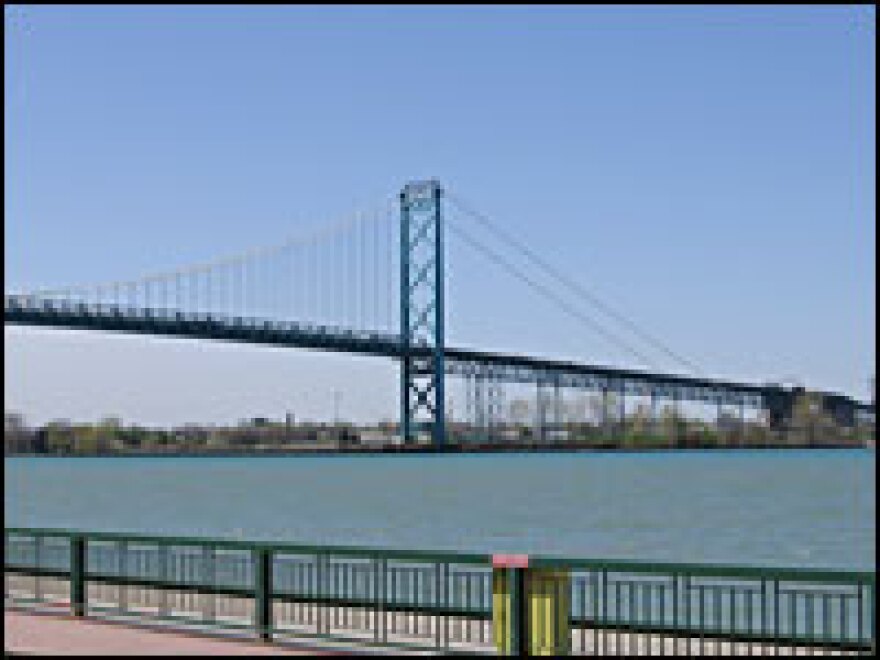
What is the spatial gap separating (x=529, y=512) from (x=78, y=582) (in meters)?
56.3

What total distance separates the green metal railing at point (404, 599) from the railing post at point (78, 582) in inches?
0.6

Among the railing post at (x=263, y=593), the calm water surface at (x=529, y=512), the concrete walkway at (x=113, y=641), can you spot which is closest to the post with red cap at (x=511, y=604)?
the concrete walkway at (x=113, y=641)

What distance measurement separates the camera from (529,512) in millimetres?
70812

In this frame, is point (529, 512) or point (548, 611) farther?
point (529, 512)

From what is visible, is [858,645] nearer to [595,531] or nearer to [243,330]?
[595,531]

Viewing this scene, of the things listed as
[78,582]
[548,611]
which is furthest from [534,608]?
[78,582]

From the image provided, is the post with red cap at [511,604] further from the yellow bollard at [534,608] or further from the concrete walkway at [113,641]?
the concrete walkway at [113,641]

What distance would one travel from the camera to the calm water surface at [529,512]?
5044cm

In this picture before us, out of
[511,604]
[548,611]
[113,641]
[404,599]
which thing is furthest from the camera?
[404,599]

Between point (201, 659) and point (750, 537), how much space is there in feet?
143

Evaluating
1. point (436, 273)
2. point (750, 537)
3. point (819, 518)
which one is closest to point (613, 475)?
point (436, 273)

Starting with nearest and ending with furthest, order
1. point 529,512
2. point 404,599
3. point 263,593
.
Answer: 1. point 263,593
2. point 404,599
3. point 529,512

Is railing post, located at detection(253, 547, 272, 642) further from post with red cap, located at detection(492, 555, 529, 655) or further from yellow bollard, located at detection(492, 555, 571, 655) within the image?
yellow bollard, located at detection(492, 555, 571, 655)

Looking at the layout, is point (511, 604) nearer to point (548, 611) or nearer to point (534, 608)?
point (534, 608)
